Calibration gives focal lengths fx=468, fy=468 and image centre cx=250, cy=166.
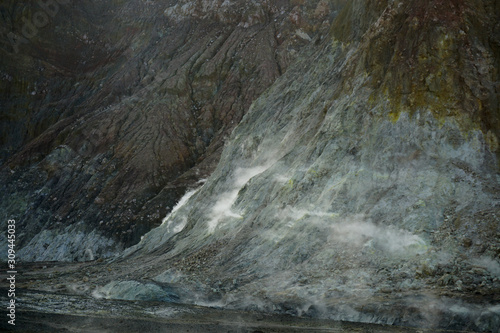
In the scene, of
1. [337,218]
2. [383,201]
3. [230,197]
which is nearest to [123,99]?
[230,197]

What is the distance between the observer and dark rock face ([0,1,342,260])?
39.7 meters

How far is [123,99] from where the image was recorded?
51.1 m

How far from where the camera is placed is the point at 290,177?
763 inches

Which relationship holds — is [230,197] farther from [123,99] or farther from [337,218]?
[123,99]

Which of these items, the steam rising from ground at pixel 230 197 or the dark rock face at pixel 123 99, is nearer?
the steam rising from ground at pixel 230 197

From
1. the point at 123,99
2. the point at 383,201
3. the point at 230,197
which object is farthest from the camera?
the point at 123,99

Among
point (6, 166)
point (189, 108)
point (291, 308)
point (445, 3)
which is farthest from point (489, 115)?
point (6, 166)

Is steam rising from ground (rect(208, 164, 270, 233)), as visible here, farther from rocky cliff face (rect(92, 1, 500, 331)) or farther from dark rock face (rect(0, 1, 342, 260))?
dark rock face (rect(0, 1, 342, 260))

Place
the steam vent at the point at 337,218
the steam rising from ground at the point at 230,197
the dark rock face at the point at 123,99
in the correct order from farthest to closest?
the dark rock face at the point at 123,99 → the steam rising from ground at the point at 230,197 → the steam vent at the point at 337,218

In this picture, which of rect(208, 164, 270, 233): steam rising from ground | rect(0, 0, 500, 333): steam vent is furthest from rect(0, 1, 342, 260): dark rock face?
rect(208, 164, 270, 233): steam rising from ground

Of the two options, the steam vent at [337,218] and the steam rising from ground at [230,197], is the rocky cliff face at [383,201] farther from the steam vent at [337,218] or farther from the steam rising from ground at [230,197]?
the steam rising from ground at [230,197]

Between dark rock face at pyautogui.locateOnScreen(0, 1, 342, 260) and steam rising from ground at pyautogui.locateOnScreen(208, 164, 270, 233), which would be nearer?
steam rising from ground at pyautogui.locateOnScreen(208, 164, 270, 233)

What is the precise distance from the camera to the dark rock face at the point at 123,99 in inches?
1564

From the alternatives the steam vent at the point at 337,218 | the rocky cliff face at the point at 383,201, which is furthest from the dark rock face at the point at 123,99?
the rocky cliff face at the point at 383,201
